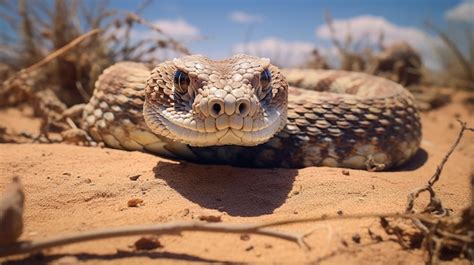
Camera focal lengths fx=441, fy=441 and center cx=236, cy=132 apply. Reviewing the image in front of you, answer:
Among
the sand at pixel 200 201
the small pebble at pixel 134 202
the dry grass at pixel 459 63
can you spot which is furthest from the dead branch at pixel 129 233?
the dry grass at pixel 459 63

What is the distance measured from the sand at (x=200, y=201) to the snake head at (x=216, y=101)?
435 millimetres

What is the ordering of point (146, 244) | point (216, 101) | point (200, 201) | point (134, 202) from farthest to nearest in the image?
point (200, 201), point (134, 202), point (216, 101), point (146, 244)

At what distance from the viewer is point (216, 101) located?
294cm

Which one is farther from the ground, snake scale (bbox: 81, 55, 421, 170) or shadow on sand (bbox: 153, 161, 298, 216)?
snake scale (bbox: 81, 55, 421, 170)

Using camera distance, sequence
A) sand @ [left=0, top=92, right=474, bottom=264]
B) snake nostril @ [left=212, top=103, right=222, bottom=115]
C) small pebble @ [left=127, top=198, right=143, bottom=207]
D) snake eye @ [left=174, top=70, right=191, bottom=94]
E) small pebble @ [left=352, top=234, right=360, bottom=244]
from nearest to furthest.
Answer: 1. sand @ [left=0, top=92, right=474, bottom=264]
2. small pebble @ [left=352, top=234, right=360, bottom=244]
3. snake nostril @ [left=212, top=103, right=222, bottom=115]
4. small pebble @ [left=127, top=198, right=143, bottom=207]
5. snake eye @ [left=174, top=70, right=191, bottom=94]

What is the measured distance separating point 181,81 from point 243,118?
691mm

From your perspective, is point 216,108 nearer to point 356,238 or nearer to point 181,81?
point 181,81

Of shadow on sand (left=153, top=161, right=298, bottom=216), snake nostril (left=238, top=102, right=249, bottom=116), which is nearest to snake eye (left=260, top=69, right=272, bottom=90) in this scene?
snake nostril (left=238, top=102, right=249, bottom=116)

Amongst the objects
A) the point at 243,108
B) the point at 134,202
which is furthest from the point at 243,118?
the point at 134,202

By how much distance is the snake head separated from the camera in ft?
9.74

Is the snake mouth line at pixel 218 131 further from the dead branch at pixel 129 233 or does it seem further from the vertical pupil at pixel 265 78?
the dead branch at pixel 129 233

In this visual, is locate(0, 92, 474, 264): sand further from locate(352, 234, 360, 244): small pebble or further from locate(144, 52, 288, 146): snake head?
locate(144, 52, 288, 146): snake head

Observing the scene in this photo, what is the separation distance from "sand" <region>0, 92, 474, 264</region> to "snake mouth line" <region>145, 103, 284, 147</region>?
436 millimetres

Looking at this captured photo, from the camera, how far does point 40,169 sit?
12.2 ft
